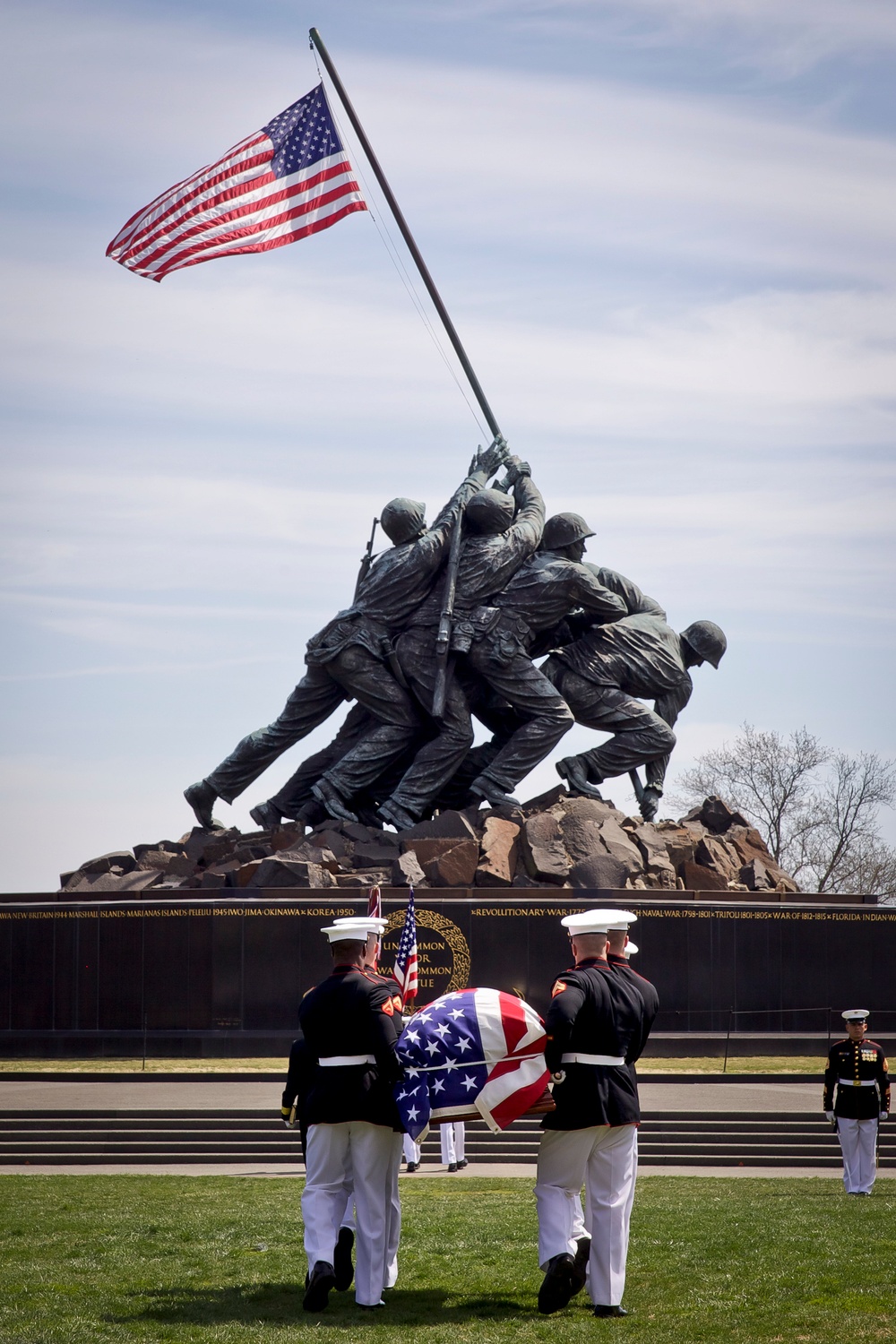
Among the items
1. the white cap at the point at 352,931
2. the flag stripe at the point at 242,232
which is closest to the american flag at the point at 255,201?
the flag stripe at the point at 242,232

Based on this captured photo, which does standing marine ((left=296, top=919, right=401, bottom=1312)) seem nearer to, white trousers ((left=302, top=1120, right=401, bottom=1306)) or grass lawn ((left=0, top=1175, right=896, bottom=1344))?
white trousers ((left=302, top=1120, right=401, bottom=1306))

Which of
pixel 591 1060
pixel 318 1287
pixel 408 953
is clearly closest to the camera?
pixel 318 1287

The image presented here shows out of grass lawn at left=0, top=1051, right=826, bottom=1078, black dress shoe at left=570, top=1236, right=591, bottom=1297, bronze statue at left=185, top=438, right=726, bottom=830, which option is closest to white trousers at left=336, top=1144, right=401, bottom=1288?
black dress shoe at left=570, top=1236, right=591, bottom=1297

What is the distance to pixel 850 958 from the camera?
68.1 ft

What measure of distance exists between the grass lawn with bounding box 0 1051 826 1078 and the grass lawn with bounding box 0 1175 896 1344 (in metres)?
6.61

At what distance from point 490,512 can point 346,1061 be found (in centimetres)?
1638

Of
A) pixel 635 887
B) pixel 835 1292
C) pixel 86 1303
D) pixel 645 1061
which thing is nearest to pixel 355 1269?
pixel 86 1303

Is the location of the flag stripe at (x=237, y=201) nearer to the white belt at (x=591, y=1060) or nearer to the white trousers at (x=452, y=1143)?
the white trousers at (x=452, y=1143)

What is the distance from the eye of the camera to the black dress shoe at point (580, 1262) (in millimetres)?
6383

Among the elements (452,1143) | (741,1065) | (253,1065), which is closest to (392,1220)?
(452,1143)

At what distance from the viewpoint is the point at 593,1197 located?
653cm

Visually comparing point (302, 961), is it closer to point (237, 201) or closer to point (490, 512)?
point (490, 512)

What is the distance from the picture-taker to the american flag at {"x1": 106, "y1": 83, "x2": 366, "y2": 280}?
1867cm

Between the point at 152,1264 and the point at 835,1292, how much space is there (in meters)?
3.10
